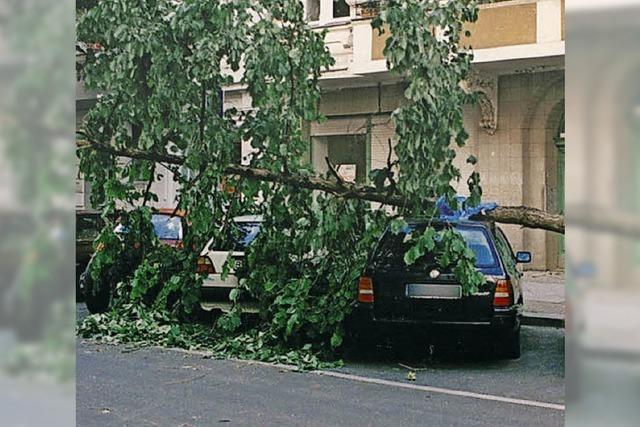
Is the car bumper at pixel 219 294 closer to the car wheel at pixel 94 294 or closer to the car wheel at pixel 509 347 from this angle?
the car wheel at pixel 94 294

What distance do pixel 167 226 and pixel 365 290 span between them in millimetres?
1068

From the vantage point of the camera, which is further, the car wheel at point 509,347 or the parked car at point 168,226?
the parked car at point 168,226

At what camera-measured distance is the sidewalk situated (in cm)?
326

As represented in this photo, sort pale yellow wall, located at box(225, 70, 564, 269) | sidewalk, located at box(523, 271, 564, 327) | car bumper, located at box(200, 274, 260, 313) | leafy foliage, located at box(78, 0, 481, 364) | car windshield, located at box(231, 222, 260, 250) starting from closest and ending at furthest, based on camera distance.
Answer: sidewalk, located at box(523, 271, 564, 327), pale yellow wall, located at box(225, 70, 564, 269), leafy foliage, located at box(78, 0, 481, 364), car bumper, located at box(200, 274, 260, 313), car windshield, located at box(231, 222, 260, 250)

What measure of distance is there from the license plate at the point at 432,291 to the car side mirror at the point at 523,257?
231mm

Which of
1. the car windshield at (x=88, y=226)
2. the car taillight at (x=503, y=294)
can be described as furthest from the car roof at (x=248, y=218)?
the car taillight at (x=503, y=294)

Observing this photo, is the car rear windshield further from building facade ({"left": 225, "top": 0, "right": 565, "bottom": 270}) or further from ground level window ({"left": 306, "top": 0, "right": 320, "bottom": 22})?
ground level window ({"left": 306, "top": 0, "right": 320, "bottom": 22})

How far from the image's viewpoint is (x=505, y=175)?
11.5ft

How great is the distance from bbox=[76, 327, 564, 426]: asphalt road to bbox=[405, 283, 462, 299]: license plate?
0.21 meters

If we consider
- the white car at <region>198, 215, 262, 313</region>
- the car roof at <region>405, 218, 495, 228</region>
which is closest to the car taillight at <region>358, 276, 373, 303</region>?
the car roof at <region>405, 218, 495, 228</region>

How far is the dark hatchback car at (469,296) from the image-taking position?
351 centimetres

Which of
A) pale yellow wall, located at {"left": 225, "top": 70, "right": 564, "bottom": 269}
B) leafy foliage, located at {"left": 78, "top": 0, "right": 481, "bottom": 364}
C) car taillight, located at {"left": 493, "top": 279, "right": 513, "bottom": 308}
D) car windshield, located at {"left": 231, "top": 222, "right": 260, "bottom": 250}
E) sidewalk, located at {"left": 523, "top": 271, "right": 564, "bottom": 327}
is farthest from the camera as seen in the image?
car windshield, located at {"left": 231, "top": 222, "right": 260, "bottom": 250}

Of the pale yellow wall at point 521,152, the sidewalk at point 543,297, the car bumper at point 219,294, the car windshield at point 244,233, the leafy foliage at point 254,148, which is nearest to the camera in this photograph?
the sidewalk at point 543,297
